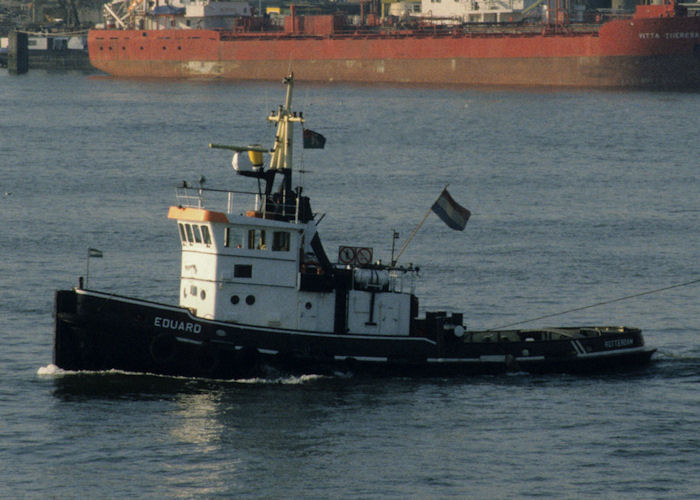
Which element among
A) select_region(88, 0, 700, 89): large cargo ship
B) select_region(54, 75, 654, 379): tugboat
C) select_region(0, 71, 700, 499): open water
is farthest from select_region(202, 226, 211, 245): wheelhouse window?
select_region(88, 0, 700, 89): large cargo ship

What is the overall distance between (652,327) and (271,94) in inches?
4238

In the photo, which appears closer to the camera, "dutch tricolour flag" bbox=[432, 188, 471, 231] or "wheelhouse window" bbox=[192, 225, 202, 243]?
"wheelhouse window" bbox=[192, 225, 202, 243]

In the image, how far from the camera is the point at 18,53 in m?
182

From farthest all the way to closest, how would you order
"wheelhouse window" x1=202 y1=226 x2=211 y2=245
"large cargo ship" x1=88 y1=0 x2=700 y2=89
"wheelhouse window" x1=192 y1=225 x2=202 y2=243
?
"large cargo ship" x1=88 y1=0 x2=700 y2=89 < "wheelhouse window" x1=192 y1=225 x2=202 y2=243 < "wheelhouse window" x1=202 y1=226 x2=211 y2=245

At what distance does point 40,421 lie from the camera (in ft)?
105

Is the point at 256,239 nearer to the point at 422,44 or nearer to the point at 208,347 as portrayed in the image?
the point at 208,347

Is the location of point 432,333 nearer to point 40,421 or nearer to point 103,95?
point 40,421

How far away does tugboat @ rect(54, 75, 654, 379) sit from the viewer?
3369 cm

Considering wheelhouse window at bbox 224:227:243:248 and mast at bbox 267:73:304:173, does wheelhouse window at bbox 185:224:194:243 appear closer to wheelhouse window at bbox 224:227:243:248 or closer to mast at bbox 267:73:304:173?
wheelhouse window at bbox 224:227:243:248

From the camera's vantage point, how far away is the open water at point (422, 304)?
28969 mm

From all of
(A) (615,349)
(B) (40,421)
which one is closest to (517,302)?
(A) (615,349)

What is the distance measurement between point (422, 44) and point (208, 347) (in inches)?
4661

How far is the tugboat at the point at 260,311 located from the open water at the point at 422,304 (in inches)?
30.1

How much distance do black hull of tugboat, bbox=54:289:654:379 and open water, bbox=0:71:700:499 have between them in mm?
545
